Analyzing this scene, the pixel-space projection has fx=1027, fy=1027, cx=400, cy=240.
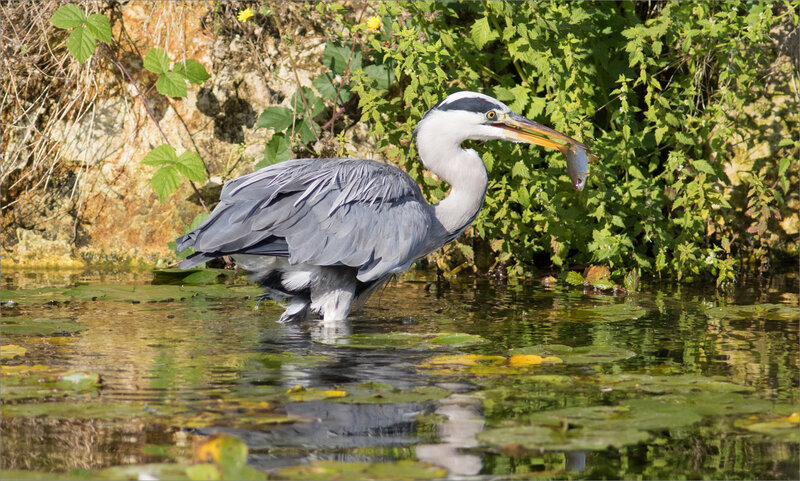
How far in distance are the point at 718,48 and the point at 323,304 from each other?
3.30m

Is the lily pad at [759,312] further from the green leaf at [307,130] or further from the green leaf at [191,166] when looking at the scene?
the green leaf at [191,166]

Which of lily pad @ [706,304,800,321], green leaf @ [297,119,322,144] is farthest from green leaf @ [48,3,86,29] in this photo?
lily pad @ [706,304,800,321]

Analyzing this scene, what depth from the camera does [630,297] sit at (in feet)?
22.4

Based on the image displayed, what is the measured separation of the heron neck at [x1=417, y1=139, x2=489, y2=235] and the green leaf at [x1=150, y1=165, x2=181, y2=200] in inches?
86.3

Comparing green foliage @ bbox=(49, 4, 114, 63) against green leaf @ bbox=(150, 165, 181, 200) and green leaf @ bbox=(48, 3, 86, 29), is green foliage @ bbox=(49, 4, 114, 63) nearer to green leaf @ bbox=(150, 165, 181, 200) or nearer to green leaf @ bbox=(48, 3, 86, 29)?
green leaf @ bbox=(48, 3, 86, 29)

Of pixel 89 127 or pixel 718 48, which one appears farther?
pixel 89 127

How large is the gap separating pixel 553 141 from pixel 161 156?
306 cm

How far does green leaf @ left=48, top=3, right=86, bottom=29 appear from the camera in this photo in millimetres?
7680

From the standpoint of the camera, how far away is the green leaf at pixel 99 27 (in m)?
7.83

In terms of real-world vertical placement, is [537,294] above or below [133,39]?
Answer: below

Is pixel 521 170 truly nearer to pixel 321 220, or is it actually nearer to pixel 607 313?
pixel 607 313

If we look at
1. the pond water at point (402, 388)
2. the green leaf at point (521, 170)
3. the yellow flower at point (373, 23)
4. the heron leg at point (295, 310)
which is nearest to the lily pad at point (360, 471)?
the pond water at point (402, 388)

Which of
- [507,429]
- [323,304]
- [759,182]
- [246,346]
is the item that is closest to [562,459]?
[507,429]

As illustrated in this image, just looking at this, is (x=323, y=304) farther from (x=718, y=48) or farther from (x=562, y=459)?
(x=718, y=48)
